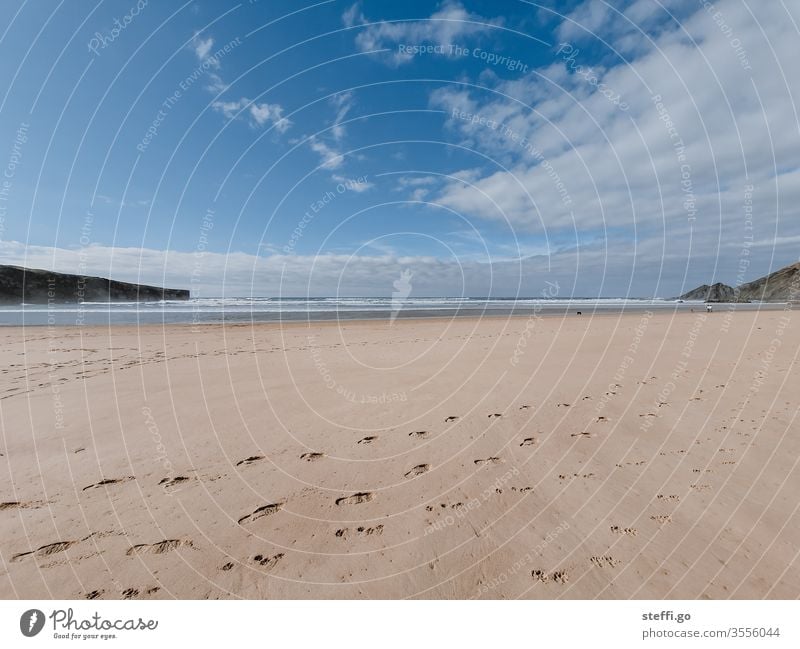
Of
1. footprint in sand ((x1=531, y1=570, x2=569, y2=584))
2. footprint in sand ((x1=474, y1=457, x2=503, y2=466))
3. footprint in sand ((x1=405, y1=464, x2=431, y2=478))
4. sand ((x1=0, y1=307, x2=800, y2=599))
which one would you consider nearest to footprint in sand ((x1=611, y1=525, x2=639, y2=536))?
sand ((x1=0, y1=307, x2=800, y2=599))

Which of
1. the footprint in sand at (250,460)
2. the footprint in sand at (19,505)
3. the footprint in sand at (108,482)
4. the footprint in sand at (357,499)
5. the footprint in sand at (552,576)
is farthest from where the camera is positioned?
the footprint in sand at (250,460)

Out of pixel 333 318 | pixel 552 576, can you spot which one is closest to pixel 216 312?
pixel 333 318

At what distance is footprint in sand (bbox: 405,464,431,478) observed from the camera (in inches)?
179

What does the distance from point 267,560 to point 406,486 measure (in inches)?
68.7

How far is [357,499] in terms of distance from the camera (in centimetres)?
407

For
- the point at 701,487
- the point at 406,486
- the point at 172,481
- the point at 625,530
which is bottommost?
the point at 172,481

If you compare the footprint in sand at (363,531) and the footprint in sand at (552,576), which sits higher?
the footprint in sand at (552,576)

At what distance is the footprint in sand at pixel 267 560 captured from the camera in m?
3.09

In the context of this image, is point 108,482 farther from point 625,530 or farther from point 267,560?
point 625,530

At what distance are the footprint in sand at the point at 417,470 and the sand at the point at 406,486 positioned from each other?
0.03m

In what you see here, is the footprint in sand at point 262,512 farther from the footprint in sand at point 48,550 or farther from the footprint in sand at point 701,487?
the footprint in sand at point 701,487

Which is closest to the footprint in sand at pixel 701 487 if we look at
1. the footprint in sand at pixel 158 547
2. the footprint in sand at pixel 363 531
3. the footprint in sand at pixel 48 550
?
the footprint in sand at pixel 363 531
